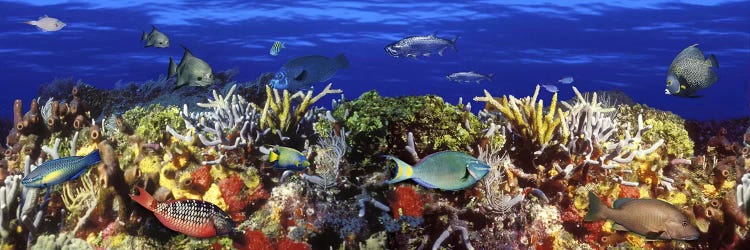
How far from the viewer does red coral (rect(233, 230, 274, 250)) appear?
428cm

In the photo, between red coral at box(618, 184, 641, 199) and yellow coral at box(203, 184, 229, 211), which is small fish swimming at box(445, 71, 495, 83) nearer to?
red coral at box(618, 184, 641, 199)

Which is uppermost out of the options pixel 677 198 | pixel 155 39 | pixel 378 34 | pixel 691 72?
pixel 691 72

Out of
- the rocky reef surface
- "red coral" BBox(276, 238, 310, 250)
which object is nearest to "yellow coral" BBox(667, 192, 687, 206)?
the rocky reef surface

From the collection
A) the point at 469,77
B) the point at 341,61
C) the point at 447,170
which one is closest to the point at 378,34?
the point at 469,77

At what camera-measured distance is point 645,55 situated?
37.9m

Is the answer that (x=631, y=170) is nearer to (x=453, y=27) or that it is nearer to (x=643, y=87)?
(x=453, y=27)

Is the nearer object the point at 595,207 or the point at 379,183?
the point at 595,207

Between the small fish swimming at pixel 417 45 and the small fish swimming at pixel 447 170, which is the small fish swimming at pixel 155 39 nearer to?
the small fish swimming at pixel 417 45

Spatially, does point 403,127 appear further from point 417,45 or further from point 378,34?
point 378,34

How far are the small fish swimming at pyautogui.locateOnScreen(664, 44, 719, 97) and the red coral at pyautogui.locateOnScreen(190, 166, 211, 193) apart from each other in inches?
177

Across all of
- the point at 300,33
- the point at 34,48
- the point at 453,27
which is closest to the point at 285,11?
the point at 300,33

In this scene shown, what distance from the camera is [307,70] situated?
623 centimetres

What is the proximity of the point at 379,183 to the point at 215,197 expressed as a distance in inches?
62.9

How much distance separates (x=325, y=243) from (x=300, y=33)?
1219 inches
